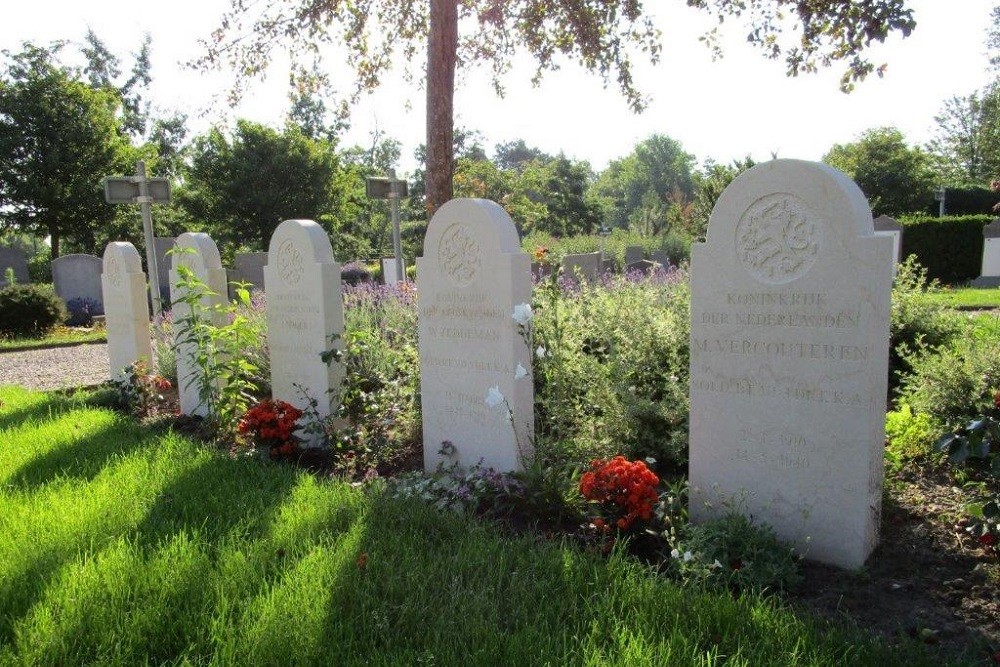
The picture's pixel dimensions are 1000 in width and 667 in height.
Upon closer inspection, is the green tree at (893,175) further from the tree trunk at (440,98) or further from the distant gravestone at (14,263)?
the distant gravestone at (14,263)

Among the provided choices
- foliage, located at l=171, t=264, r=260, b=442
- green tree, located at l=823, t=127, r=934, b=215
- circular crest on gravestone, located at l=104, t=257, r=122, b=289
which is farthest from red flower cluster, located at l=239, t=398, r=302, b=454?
green tree, located at l=823, t=127, r=934, b=215

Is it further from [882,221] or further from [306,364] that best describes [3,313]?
[882,221]

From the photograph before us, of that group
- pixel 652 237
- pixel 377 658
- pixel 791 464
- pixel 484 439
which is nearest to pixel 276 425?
pixel 484 439

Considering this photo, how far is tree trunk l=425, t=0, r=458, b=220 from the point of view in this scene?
308 inches

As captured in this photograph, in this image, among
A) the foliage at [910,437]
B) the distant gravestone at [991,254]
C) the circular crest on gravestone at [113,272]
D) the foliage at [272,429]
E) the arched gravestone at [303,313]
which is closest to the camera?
the foliage at [910,437]

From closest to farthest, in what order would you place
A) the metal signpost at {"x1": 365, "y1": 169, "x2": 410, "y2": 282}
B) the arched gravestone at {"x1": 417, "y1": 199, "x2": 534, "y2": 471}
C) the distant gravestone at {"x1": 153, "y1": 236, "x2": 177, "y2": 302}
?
the arched gravestone at {"x1": 417, "y1": 199, "x2": 534, "y2": 471} < the metal signpost at {"x1": 365, "y1": 169, "x2": 410, "y2": 282} < the distant gravestone at {"x1": 153, "y1": 236, "x2": 177, "y2": 302}

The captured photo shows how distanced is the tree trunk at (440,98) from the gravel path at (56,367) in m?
5.30

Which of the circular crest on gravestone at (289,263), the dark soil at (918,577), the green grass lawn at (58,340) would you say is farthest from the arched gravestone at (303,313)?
the green grass lawn at (58,340)

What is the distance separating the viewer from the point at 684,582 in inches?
105

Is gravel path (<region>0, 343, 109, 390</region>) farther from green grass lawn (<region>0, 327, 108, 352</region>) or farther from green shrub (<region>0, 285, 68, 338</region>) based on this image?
green shrub (<region>0, 285, 68, 338</region>)

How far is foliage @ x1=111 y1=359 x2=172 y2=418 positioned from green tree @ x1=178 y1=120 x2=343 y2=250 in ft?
66.7

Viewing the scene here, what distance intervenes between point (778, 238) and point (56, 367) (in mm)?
11370

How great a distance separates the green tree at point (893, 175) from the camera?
35.0 metres

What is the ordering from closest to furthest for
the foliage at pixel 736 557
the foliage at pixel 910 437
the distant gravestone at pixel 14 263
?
the foliage at pixel 736 557, the foliage at pixel 910 437, the distant gravestone at pixel 14 263
